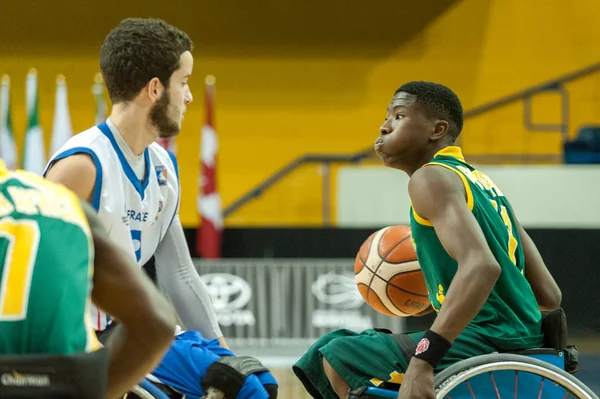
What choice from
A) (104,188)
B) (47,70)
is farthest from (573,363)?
(47,70)

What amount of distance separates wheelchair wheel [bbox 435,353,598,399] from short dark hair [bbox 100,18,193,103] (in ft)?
3.71

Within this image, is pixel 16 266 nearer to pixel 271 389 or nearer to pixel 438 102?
pixel 271 389

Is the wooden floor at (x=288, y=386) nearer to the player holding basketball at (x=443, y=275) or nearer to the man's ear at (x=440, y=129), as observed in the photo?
the player holding basketball at (x=443, y=275)

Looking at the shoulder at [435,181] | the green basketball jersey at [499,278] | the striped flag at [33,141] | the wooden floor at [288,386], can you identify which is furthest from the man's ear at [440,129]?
the striped flag at [33,141]

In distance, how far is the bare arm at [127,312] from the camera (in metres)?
1.30

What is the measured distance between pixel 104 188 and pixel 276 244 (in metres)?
6.32

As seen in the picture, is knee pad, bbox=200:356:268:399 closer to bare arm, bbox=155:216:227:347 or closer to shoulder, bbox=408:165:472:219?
bare arm, bbox=155:216:227:347

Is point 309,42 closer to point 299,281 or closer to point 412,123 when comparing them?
point 299,281

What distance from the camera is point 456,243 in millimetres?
2473

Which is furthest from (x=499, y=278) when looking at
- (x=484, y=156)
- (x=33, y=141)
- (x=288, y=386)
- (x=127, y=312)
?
(x=33, y=141)

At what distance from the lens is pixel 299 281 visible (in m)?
8.18

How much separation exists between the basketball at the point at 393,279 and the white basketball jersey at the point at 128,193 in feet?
2.15

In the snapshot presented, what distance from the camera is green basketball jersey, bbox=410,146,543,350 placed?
2.65 m

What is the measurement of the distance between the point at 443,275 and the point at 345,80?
32.5ft
